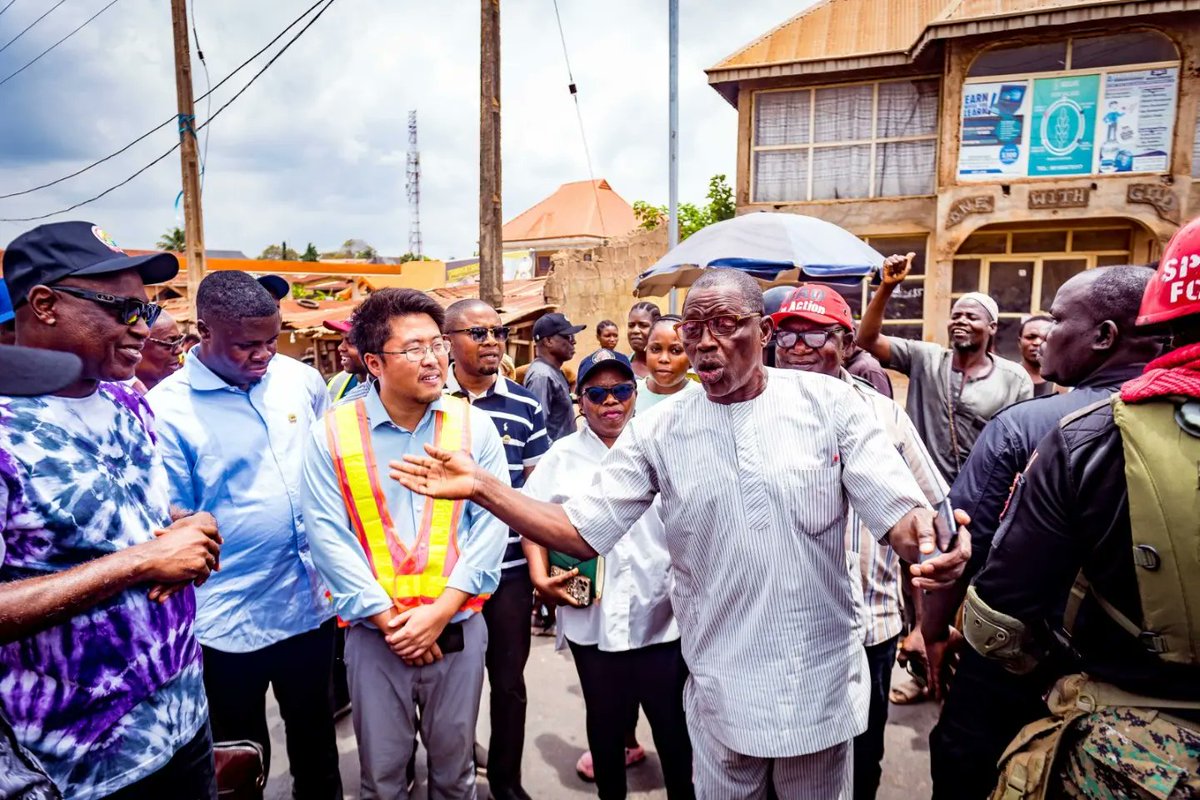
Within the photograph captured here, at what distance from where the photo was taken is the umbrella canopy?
244 inches

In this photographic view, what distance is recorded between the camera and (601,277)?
48.0ft

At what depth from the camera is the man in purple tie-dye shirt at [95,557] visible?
161 cm

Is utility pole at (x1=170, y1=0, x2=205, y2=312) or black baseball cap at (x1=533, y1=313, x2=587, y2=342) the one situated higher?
utility pole at (x1=170, y1=0, x2=205, y2=312)

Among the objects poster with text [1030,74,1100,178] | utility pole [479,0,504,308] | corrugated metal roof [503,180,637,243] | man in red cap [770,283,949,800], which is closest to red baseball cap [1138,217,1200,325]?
man in red cap [770,283,949,800]

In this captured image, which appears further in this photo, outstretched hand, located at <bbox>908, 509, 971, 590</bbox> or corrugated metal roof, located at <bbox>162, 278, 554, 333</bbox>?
corrugated metal roof, located at <bbox>162, 278, 554, 333</bbox>

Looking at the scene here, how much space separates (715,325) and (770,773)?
1.41 m

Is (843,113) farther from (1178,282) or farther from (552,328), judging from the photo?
(1178,282)

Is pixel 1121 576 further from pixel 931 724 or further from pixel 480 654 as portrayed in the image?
pixel 931 724

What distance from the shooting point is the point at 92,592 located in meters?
1.59

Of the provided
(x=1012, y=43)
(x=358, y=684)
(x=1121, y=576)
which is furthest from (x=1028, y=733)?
(x=1012, y=43)

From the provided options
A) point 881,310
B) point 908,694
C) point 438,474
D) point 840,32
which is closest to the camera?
point 438,474

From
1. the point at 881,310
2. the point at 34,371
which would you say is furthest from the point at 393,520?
the point at 881,310

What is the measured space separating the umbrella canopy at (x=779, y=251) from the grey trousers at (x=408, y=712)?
14.8 ft

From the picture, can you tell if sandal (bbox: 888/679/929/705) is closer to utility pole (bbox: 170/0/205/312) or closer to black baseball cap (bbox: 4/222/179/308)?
black baseball cap (bbox: 4/222/179/308)
